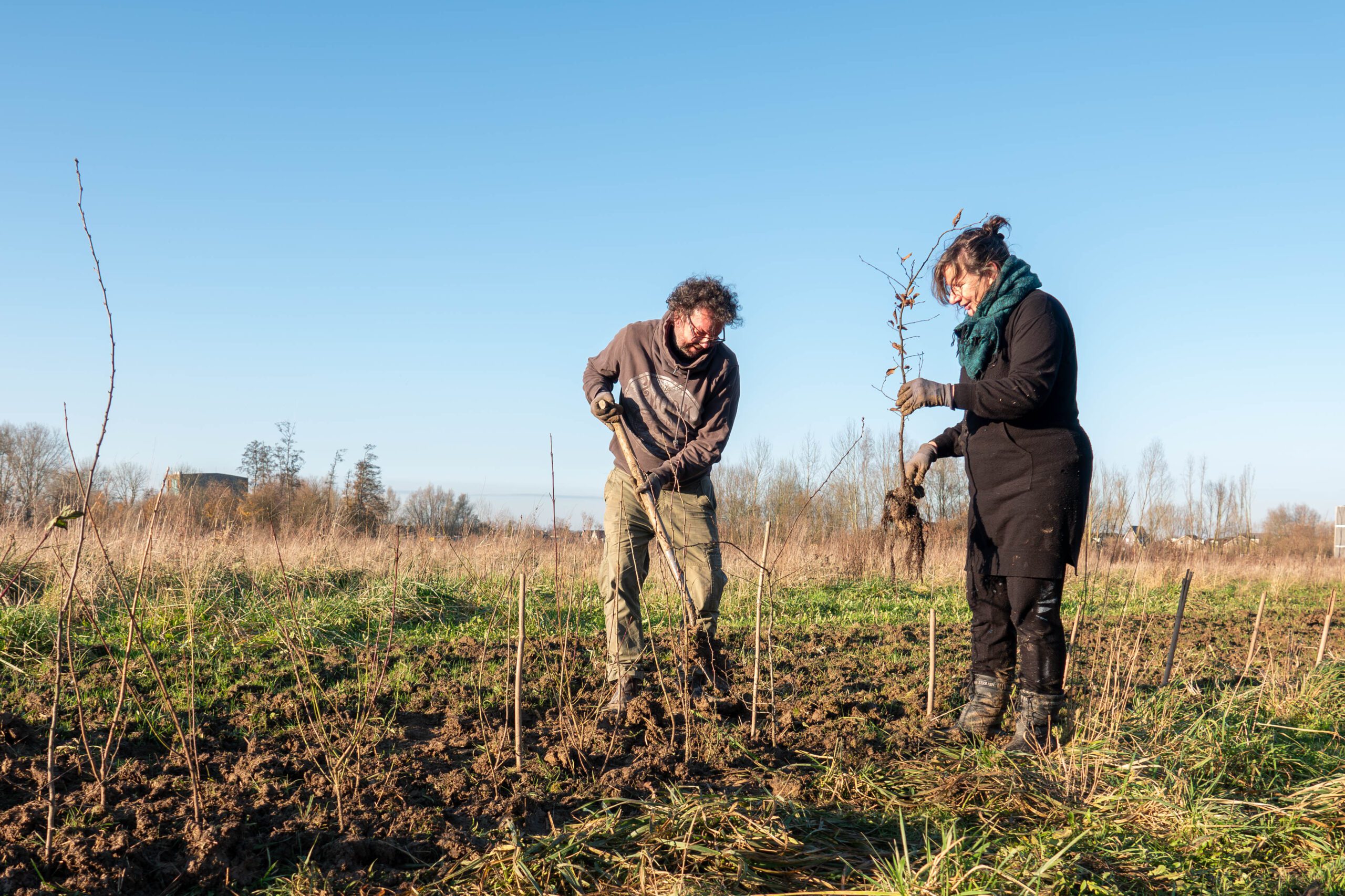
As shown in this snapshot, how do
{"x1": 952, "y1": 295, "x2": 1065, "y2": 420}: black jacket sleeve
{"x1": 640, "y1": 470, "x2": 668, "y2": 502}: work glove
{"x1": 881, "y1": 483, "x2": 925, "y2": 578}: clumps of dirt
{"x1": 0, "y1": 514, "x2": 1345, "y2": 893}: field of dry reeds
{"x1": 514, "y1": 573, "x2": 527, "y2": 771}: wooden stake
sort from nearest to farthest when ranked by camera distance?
{"x1": 0, "y1": 514, "x2": 1345, "y2": 893}: field of dry reeds, {"x1": 514, "y1": 573, "x2": 527, "y2": 771}: wooden stake, {"x1": 952, "y1": 295, "x2": 1065, "y2": 420}: black jacket sleeve, {"x1": 640, "y1": 470, "x2": 668, "y2": 502}: work glove, {"x1": 881, "y1": 483, "x2": 925, "y2": 578}: clumps of dirt

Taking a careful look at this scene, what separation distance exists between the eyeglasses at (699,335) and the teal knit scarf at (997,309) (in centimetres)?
105

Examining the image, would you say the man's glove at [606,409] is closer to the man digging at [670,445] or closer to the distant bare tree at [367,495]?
the man digging at [670,445]

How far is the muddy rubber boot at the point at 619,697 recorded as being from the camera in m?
3.15

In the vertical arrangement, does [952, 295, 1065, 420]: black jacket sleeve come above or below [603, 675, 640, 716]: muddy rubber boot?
above

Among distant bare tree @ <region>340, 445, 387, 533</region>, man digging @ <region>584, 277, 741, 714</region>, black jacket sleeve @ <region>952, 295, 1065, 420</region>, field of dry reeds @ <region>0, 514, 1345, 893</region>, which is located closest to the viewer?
field of dry reeds @ <region>0, 514, 1345, 893</region>

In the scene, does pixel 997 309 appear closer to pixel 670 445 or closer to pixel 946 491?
pixel 670 445

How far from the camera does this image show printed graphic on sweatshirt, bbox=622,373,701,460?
3.58 m

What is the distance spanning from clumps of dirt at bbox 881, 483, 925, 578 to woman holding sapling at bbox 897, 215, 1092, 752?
72 centimetres

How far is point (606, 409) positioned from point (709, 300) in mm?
629

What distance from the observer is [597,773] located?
2.62 meters

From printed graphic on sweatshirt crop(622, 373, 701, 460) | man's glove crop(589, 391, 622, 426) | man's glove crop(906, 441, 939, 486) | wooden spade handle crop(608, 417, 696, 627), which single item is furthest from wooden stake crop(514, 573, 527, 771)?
man's glove crop(906, 441, 939, 486)

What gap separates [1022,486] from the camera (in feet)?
9.23

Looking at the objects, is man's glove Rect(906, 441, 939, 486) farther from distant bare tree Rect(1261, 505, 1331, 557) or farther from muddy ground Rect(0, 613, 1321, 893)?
distant bare tree Rect(1261, 505, 1331, 557)

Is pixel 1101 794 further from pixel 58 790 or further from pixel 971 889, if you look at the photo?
pixel 58 790
